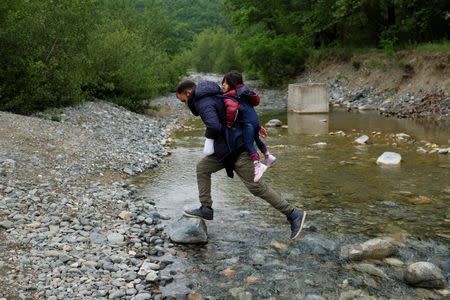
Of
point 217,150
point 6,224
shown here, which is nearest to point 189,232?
point 217,150

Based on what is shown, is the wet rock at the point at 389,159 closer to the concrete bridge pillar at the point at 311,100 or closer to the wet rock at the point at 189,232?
the wet rock at the point at 189,232

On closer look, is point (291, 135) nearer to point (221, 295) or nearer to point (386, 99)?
point (386, 99)

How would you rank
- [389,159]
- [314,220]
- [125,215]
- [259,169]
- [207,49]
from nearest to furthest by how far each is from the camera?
1. [259,169]
2. [125,215]
3. [314,220]
4. [389,159]
5. [207,49]

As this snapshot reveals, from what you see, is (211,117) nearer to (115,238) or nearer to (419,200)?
(115,238)

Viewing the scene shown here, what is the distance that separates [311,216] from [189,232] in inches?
83.6

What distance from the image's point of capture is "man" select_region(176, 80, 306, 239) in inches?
238

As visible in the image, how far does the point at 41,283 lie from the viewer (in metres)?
4.99

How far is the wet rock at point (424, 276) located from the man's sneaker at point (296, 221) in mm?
1589

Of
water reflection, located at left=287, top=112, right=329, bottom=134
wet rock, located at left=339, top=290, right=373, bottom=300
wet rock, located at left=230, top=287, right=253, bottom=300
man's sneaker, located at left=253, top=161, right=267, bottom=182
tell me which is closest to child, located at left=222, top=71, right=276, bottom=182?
man's sneaker, located at left=253, top=161, right=267, bottom=182

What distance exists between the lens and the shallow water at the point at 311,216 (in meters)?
5.50

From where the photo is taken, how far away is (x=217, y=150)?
253 inches

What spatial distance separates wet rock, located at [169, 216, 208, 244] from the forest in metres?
9.33

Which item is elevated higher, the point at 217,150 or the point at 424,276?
the point at 217,150

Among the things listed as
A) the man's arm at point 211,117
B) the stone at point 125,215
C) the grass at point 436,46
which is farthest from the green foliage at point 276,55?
the man's arm at point 211,117
